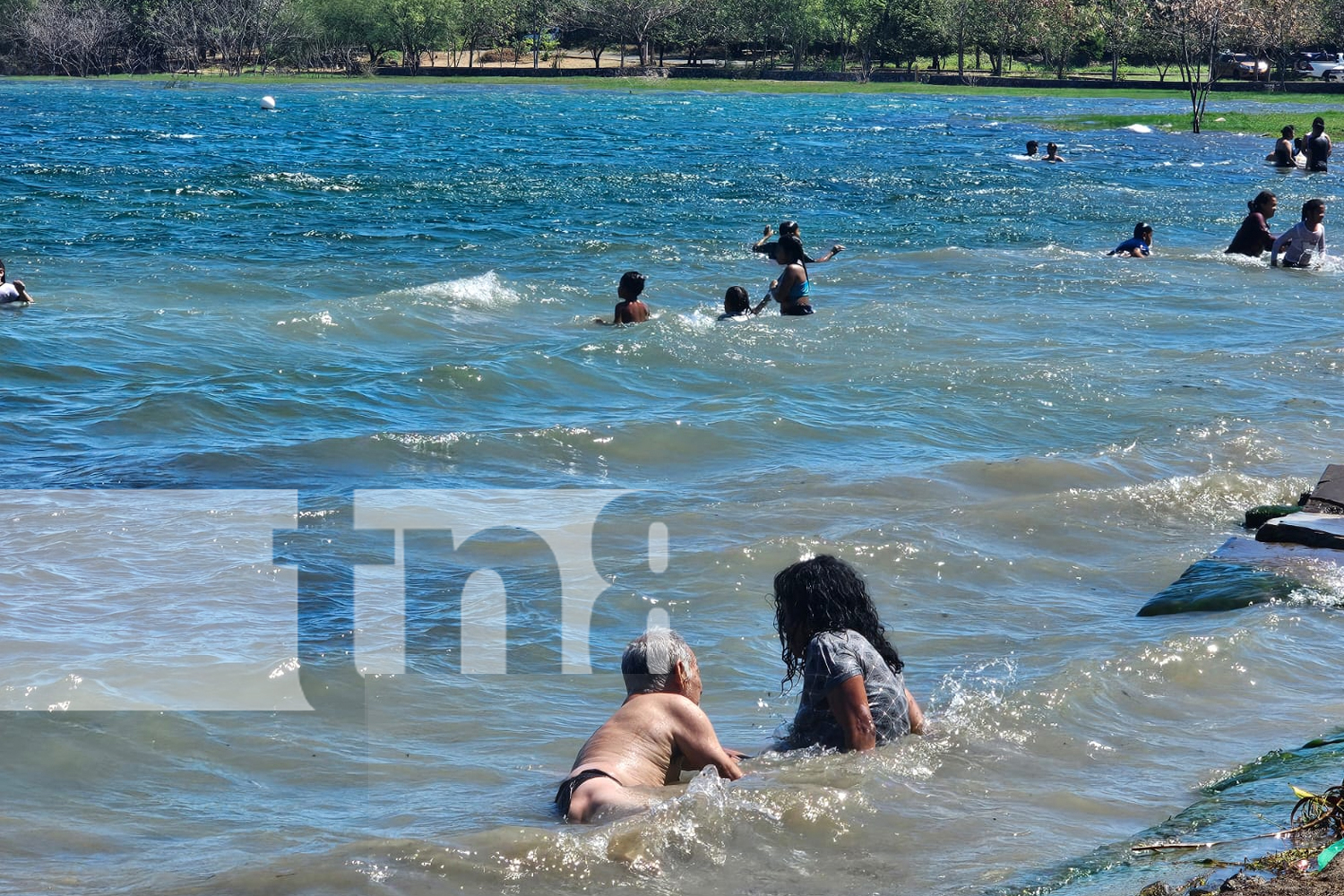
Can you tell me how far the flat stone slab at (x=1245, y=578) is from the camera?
7.30 meters

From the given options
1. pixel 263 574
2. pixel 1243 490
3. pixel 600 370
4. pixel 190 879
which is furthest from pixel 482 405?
pixel 190 879

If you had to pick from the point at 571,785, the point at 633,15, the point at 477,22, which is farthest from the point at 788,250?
the point at 477,22

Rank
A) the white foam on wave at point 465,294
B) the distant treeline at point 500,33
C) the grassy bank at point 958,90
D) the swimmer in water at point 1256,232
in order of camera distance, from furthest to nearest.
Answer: the distant treeline at point 500,33 < the grassy bank at point 958,90 < the swimmer in water at point 1256,232 < the white foam on wave at point 465,294

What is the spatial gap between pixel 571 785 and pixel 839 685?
1.05 m

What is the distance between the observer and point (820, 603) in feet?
17.7

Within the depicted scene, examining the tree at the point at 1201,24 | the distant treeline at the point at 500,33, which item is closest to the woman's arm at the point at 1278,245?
the tree at the point at 1201,24

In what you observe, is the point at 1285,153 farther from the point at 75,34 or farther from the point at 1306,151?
the point at 75,34

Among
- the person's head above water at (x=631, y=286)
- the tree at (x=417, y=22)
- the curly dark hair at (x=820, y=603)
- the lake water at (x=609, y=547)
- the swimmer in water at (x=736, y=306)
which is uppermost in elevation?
the tree at (x=417, y=22)

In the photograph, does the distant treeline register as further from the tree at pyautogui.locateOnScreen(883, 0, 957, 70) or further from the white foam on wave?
the white foam on wave

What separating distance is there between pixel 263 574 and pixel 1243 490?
6268 mm

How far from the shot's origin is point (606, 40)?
108312 mm

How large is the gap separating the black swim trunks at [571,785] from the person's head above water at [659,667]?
41 centimetres

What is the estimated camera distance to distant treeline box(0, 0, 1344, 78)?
95.3 m

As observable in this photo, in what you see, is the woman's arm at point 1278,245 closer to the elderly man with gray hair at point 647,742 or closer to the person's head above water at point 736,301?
the person's head above water at point 736,301
